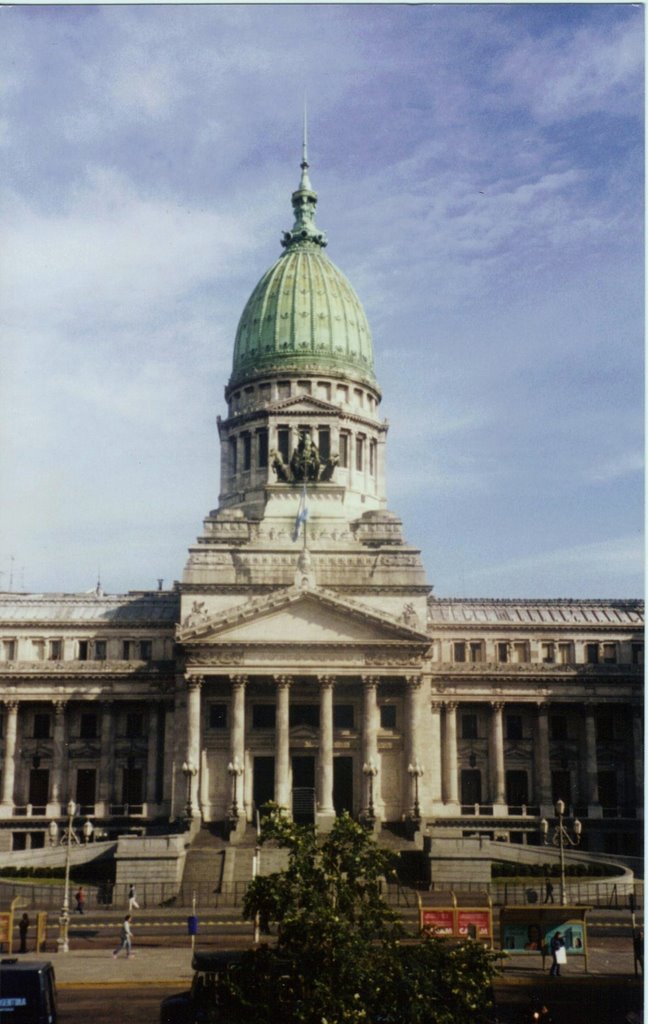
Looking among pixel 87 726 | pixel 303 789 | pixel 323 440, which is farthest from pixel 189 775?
pixel 323 440

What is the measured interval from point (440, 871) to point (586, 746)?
29589 millimetres

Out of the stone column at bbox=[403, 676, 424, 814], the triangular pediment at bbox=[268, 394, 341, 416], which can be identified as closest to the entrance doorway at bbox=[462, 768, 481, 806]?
the stone column at bbox=[403, 676, 424, 814]

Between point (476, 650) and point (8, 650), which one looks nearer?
point (8, 650)

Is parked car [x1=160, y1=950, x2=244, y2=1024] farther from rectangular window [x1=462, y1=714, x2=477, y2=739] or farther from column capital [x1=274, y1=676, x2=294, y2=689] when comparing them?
rectangular window [x1=462, y1=714, x2=477, y2=739]

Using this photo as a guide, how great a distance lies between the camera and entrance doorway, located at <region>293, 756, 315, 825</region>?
84.0 metres

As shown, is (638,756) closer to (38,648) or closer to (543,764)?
(543,764)

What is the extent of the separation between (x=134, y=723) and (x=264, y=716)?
1308cm

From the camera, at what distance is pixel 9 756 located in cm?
8994

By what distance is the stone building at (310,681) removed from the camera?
83.2m

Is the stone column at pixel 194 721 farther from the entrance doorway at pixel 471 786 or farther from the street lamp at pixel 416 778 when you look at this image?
the entrance doorway at pixel 471 786

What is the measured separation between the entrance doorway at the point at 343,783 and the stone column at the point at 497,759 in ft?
40.4

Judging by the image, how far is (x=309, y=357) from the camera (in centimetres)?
10775

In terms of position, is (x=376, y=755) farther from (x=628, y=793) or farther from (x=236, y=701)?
(x=628, y=793)

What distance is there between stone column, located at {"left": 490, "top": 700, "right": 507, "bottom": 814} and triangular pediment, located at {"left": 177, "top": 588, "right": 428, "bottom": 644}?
13.1 meters
